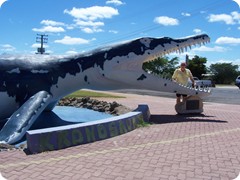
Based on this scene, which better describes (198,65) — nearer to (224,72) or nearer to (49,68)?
(224,72)

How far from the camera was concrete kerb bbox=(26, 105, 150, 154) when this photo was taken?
5.74 meters

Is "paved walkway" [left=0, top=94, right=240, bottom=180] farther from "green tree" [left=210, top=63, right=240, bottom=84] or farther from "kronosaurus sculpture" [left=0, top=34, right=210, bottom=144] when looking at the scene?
"green tree" [left=210, top=63, right=240, bottom=84]

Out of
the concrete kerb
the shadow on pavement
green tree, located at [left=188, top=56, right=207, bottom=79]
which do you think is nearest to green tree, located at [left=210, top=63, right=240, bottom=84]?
green tree, located at [left=188, top=56, right=207, bottom=79]

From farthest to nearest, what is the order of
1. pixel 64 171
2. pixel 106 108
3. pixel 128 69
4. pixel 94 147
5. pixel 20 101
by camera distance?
pixel 106 108, pixel 128 69, pixel 20 101, pixel 94 147, pixel 64 171

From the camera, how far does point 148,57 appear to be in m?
9.48

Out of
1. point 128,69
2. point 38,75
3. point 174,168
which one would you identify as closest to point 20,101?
point 38,75

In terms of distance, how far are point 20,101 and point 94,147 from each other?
330 centimetres

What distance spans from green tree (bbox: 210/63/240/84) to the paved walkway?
66879 mm

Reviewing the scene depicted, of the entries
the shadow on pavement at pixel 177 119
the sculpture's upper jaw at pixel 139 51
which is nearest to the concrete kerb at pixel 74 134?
the shadow on pavement at pixel 177 119

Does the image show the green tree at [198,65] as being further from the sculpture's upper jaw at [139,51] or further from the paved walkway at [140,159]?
the paved walkway at [140,159]

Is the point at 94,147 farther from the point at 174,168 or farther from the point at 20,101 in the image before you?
the point at 20,101

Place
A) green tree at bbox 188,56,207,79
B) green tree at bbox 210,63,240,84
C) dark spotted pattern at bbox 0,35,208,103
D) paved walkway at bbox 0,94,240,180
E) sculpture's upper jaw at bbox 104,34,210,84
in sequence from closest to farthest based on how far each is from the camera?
1. paved walkway at bbox 0,94,240,180
2. dark spotted pattern at bbox 0,35,208,103
3. sculpture's upper jaw at bbox 104,34,210,84
4. green tree at bbox 188,56,207,79
5. green tree at bbox 210,63,240,84

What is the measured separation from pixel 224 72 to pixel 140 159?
73.1 metres

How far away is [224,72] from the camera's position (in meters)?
74.2
